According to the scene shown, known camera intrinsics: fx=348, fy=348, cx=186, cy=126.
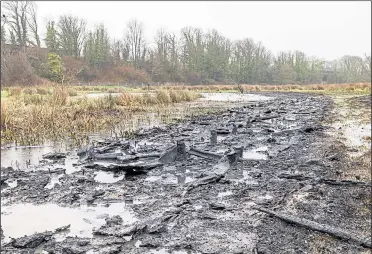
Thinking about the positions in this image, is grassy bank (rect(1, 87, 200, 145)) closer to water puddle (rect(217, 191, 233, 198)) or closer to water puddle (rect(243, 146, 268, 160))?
water puddle (rect(243, 146, 268, 160))

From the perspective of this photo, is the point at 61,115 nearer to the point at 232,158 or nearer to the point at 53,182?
the point at 53,182

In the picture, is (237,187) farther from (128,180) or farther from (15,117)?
(15,117)

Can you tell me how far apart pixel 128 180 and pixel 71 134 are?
217 inches

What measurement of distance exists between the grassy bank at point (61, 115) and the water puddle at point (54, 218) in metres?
5.33

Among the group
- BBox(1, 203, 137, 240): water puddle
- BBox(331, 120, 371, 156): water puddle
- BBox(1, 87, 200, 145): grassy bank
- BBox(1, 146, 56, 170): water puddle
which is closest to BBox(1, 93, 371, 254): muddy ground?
BBox(1, 203, 137, 240): water puddle

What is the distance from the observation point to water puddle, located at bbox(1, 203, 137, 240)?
4.39 m

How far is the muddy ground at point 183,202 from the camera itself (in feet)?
13.1

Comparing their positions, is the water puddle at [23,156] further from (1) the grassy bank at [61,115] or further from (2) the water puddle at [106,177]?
(2) the water puddle at [106,177]

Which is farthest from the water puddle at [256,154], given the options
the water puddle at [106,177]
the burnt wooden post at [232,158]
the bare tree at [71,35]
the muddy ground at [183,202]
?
the bare tree at [71,35]

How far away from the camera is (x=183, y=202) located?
5.31 meters

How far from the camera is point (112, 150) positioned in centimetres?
907

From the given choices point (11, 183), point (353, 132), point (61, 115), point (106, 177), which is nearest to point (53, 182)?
point (11, 183)

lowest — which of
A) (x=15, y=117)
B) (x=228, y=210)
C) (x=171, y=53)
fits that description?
(x=228, y=210)

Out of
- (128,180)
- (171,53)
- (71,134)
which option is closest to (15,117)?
(71,134)
